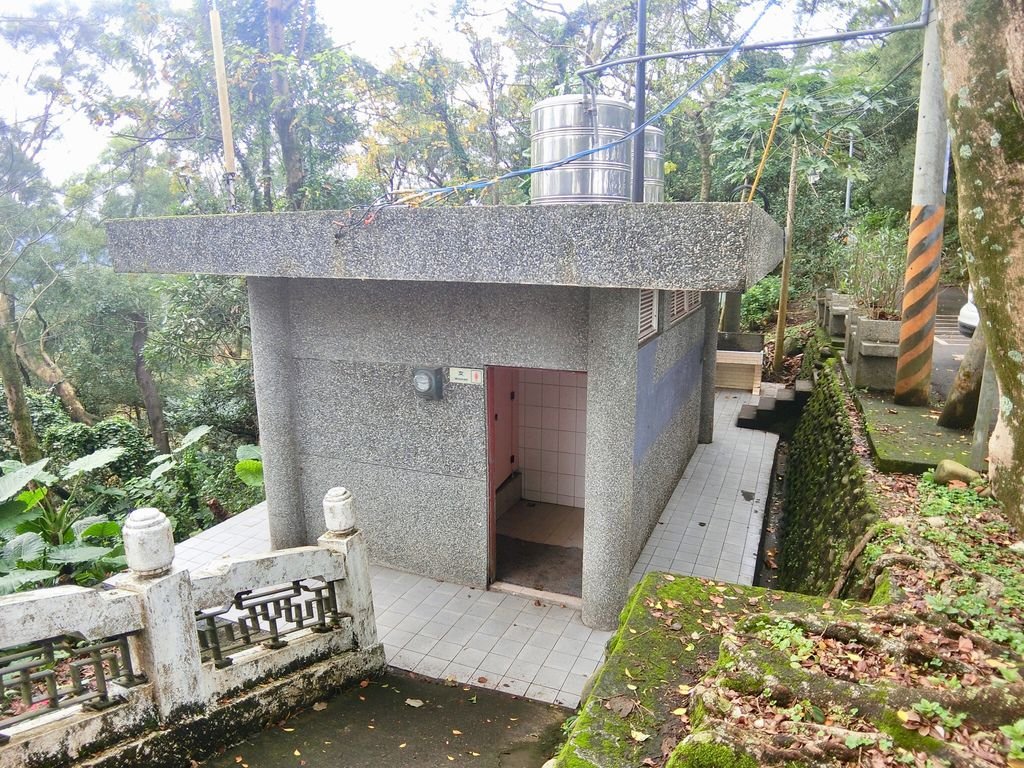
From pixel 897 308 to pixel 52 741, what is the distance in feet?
28.8

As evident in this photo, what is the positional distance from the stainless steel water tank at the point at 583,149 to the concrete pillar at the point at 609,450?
42.3 inches

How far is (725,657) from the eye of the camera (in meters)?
2.88

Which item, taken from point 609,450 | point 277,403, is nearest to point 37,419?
point 277,403

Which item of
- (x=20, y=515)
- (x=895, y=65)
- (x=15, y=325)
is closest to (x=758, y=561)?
(x=20, y=515)

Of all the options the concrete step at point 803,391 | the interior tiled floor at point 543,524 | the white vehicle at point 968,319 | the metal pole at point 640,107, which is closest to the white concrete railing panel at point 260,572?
the interior tiled floor at point 543,524

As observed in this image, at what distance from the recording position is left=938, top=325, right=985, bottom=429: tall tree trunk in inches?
221

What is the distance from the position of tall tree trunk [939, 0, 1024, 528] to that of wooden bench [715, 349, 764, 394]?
398 inches

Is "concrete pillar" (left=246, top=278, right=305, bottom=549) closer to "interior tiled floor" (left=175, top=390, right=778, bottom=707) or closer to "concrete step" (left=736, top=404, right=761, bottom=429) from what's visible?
"interior tiled floor" (left=175, top=390, right=778, bottom=707)

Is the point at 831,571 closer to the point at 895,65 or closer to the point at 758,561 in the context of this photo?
the point at 758,561

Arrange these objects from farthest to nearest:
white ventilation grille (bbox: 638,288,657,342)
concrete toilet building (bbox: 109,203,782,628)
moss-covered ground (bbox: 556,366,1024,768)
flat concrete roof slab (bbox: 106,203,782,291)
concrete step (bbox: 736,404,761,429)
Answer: concrete step (bbox: 736,404,761,429), white ventilation grille (bbox: 638,288,657,342), concrete toilet building (bbox: 109,203,782,628), flat concrete roof slab (bbox: 106,203,782,291), moss-covered ground (bbox: 556,366,1024,768)

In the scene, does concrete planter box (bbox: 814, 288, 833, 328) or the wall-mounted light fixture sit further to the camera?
concrete planter box (bbox: 814, 288, 833, 328)

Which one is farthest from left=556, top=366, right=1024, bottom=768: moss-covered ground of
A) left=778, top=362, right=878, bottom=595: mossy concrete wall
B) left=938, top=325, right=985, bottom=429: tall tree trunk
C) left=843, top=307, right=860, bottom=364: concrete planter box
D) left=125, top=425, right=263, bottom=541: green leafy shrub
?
left=125, top=425, right=263, bottom=541: green leafy shrub

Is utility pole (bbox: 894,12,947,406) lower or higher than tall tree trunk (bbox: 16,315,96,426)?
higher

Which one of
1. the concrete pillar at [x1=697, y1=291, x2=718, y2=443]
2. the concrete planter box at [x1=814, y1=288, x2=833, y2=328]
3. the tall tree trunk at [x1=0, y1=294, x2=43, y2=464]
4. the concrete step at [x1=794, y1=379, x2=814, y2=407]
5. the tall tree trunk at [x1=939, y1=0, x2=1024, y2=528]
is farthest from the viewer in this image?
the concrete planter box at [x1=814, y1=288, x2=833, y2=328]
